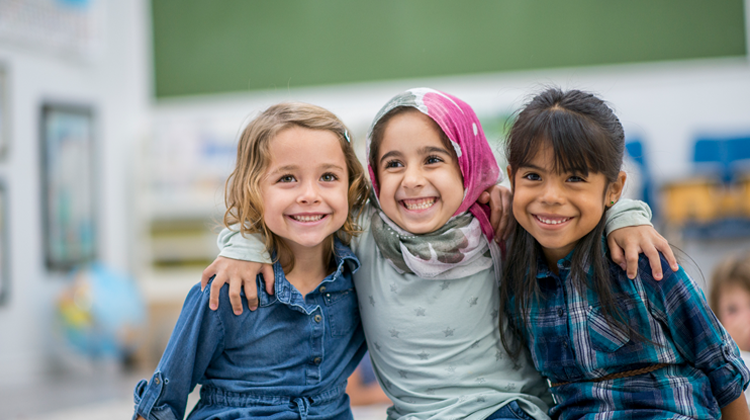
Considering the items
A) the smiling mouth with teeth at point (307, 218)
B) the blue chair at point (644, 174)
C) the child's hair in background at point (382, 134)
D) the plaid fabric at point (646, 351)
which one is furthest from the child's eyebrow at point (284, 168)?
the blue chair at point (644, 174)

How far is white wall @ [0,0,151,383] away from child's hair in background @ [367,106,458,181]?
142 inches

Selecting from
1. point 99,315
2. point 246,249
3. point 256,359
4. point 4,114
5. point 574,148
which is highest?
point 4,114

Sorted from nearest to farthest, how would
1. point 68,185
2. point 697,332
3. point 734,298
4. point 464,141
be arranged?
point 697,332
point 464,141
point 734,298
point 68,185

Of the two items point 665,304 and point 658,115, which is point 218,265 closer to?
point 665,304

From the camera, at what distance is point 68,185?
456cm

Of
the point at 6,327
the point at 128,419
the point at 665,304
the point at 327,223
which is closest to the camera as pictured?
the point at 665,304

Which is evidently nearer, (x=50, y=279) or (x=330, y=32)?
(x=50, y=279)

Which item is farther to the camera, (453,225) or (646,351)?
(453,225)

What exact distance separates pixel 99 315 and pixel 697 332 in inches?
149

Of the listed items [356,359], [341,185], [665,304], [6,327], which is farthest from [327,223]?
[6,327]

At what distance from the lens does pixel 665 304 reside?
1194 millimetres

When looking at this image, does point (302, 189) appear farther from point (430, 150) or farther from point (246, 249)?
point (430, 150)

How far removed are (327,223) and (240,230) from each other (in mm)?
212

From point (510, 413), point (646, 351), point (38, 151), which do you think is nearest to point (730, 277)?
point (646, 351)
